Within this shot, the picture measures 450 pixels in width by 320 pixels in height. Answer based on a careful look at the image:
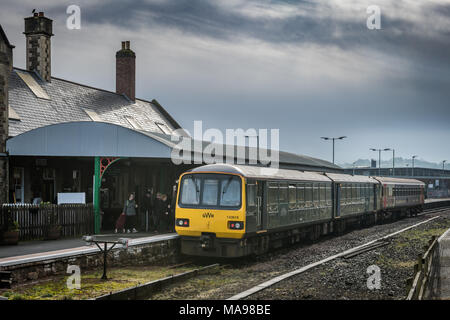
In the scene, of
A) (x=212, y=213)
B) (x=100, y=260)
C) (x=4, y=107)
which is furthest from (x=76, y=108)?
(x=100, y=260)

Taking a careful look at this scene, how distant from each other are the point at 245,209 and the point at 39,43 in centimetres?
2137

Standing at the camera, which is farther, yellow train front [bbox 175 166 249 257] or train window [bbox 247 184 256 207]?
train window [bbox 247 184 256 207]

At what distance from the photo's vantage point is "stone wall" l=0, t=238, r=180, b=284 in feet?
40.0

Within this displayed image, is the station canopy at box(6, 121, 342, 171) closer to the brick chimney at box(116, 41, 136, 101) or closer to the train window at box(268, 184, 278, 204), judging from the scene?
the train window at box(268, 184, 278, 204)

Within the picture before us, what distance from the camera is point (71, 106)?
30.8 metres

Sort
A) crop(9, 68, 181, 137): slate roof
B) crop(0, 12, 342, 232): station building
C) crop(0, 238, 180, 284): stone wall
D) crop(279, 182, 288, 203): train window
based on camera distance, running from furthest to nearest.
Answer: crop(9, 68, 181, 137): slate roof, crop(0, 12, 342, 232): station building, crop(279, 182, 288, 203): train window, crop(0, 238, 180, 284): stone wall

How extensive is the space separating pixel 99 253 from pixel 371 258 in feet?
26.3

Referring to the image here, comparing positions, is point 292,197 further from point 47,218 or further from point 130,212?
point 47,218

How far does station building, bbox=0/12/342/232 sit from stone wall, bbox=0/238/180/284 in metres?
4.35

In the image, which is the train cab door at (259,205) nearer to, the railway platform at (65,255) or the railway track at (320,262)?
the railway track at (320,262)

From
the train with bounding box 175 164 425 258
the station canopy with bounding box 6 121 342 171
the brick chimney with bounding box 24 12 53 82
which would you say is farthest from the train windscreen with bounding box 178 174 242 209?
the brick chimney with bounding box 24 12 53 82

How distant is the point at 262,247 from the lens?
56.9 feet

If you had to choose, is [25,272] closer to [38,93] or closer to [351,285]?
[351,285]
